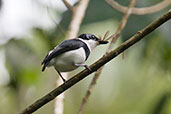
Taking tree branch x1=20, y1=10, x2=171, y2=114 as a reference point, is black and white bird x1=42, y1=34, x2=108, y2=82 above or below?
above

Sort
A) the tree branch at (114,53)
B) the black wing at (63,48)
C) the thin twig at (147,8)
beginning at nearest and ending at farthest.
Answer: the tree branch at (114,53) → the black wing at (63,48) → the thin twig at (147,8)

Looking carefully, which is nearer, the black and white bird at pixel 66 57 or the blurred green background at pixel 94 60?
the black and white bird at pixel 66 57

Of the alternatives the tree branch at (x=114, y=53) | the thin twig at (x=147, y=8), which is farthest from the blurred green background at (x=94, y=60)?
the tree branch at (x=114, y=53)

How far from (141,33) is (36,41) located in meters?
1.97

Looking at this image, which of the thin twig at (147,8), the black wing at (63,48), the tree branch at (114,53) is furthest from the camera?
the thin twig at (147,8)

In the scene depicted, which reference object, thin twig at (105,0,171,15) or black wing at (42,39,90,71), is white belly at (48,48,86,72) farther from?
thin twig at (105,0,171,15)

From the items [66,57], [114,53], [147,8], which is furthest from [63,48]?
[147,8]

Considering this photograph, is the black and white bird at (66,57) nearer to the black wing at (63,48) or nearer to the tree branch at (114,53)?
the black wing at (63,48)

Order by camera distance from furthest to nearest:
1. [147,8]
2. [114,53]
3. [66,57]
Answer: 1. [147,8]
2. [66,57]
3. [114,53]

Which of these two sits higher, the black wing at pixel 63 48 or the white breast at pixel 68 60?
the black wing at pixel 63 48

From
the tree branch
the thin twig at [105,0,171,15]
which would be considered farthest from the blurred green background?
the tree branch

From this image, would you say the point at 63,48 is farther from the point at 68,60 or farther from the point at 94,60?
the point at 94,60

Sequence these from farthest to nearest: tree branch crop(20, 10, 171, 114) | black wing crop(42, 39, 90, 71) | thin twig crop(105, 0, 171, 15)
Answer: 1. thin twig crop(105, 0, 171, 15)
2. black wing crop(42, 39, 90, 71)
3. tree branch crop(20, 10, 171, 114)

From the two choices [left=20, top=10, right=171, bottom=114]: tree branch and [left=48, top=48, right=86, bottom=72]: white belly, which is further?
[left=48, top=48, right=86, bottom=72]: white belly
